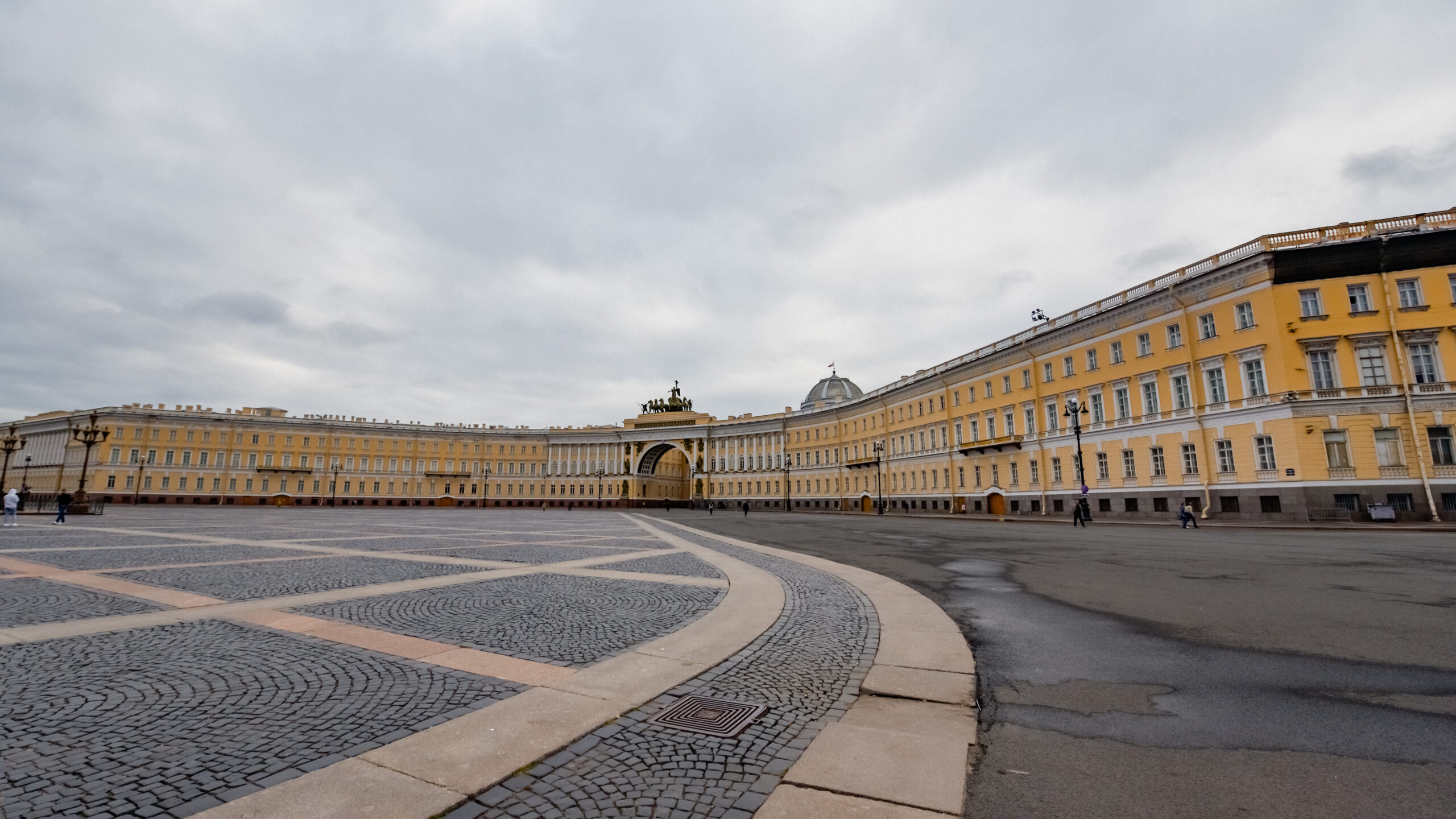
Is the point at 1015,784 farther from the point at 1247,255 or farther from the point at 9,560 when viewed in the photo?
the point at 1247,255

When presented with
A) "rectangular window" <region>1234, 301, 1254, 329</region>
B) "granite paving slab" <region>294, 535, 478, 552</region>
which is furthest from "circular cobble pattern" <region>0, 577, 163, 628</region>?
"rectangular window" <region>1234, 301, 1254, 329</region>

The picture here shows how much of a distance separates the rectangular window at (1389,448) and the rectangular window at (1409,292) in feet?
21.1

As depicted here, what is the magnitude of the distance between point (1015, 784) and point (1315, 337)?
129 feet

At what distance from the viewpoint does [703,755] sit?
12.3 feet

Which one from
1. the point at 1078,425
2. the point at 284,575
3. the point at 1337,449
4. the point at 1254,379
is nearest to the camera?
the point at 284,575

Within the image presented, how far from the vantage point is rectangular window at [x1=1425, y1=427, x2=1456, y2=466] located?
2808 cm

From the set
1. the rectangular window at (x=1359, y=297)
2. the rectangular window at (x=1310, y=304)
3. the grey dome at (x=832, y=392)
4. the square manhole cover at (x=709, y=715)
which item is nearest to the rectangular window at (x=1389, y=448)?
the rectangular window at (x=1359, y=297)

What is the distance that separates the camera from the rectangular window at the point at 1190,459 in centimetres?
3422

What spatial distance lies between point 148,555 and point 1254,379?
149ft

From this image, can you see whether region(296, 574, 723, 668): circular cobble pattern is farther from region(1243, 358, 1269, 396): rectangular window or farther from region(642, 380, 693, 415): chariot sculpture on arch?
region(642, 380, 693, 415): chariot sculpture on arch

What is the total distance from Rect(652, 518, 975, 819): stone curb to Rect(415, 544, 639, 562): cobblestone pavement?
10655 millimetres

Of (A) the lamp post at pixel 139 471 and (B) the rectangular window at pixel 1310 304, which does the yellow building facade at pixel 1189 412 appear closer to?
(B) the rectangular window at pixel 1310 304

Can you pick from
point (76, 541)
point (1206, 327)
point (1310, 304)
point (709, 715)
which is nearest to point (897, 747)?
point (709, 715)

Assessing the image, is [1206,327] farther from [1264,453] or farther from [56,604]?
[56,604]
